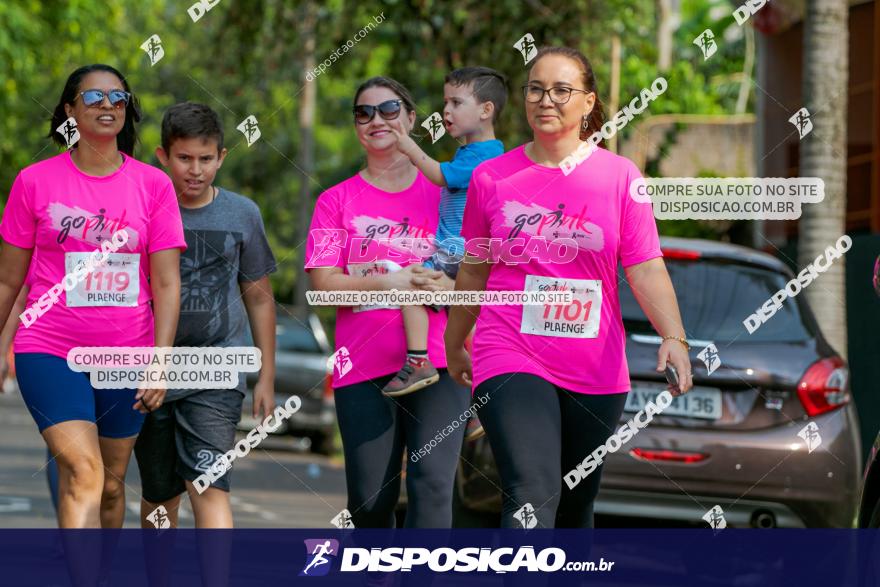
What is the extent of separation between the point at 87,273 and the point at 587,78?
1.85m

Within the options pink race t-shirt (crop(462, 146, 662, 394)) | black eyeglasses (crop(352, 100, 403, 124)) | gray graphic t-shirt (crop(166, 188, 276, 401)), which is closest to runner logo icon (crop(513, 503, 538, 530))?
pink race t-shirt (crop(462, 146, 662, 394))

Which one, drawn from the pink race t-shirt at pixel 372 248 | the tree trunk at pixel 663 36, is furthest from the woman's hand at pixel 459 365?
the tree trunk at pixel 663 36

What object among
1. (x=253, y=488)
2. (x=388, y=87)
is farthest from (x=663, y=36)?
(x=388, y=87)

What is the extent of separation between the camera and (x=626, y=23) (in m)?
17.0

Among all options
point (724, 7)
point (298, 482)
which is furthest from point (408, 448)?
point (724, 7)

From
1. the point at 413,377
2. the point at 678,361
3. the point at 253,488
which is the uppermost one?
the point at 678,361

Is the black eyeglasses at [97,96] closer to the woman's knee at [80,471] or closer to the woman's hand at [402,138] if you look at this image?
the woman's hand at [402,138]

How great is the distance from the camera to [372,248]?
648cm

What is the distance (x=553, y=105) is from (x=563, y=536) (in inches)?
55.3

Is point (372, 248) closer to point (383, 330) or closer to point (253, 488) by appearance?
point (383, 330)

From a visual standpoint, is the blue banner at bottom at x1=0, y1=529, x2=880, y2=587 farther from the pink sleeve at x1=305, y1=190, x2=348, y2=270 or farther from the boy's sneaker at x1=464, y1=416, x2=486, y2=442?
the pink sleeve at x1=305, y1=190, x2=348, y2=270

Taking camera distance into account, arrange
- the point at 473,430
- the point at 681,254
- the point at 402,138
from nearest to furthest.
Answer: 1. the point at 402,138
2. the point at 473,430
3. the point at 681,254

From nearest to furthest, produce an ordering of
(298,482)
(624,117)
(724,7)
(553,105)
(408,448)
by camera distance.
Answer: (553,105) → (408,448) → (624,117) → (298,482) → (724,7)

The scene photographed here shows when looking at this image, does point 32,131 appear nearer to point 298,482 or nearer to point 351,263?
point 298,482
